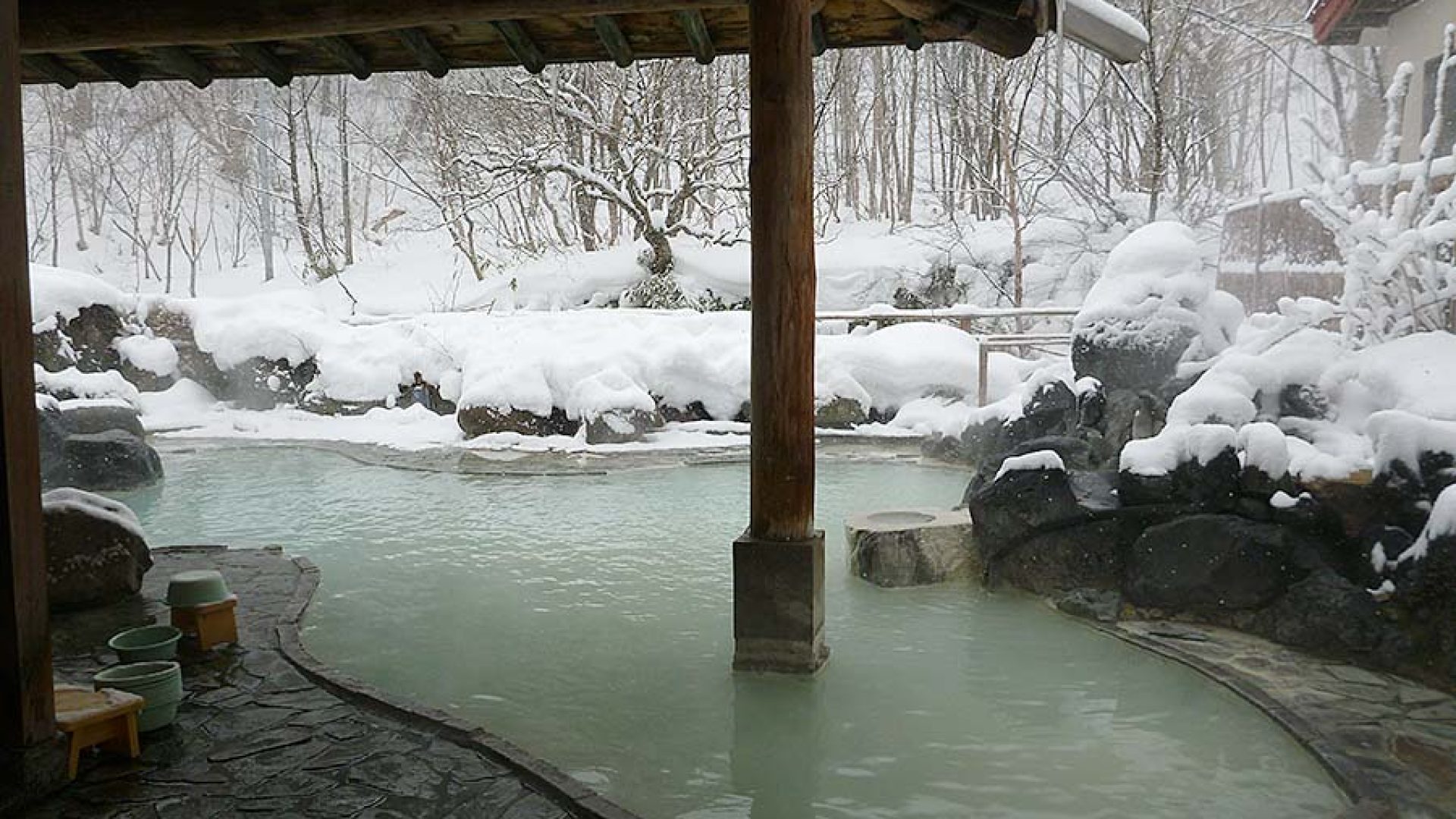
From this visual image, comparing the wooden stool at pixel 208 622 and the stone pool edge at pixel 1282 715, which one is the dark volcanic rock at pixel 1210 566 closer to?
the stone pool edge at pixel 1282 715

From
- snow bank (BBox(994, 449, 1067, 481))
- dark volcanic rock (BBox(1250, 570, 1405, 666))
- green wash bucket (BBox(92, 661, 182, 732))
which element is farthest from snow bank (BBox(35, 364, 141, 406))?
dark volcanic rock (BBox(1250, 570, 1405, 666))

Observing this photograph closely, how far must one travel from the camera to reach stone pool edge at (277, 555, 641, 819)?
3.53 metres

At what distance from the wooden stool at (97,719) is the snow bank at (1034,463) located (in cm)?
497

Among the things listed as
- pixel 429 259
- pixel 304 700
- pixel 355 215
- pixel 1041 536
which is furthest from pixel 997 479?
pixel 355 215

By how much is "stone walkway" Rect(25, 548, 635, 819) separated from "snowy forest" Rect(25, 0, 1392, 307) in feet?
36.7

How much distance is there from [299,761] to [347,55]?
13.0ft

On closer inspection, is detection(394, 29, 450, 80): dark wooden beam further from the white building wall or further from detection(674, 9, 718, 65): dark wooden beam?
the white building wall

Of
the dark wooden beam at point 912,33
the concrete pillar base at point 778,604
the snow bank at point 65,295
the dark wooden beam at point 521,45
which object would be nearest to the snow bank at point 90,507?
the dark wooden beam at point 521,45

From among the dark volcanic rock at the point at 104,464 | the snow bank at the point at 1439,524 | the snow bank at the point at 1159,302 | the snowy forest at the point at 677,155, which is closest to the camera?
the snow bank at the point at 1439,524

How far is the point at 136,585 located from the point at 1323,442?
7213 millimetres

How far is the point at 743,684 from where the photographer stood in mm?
4898

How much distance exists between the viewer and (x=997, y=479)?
6820mm

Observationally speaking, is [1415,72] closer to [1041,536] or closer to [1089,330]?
[1089,330]

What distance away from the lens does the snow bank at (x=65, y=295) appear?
15008mm
